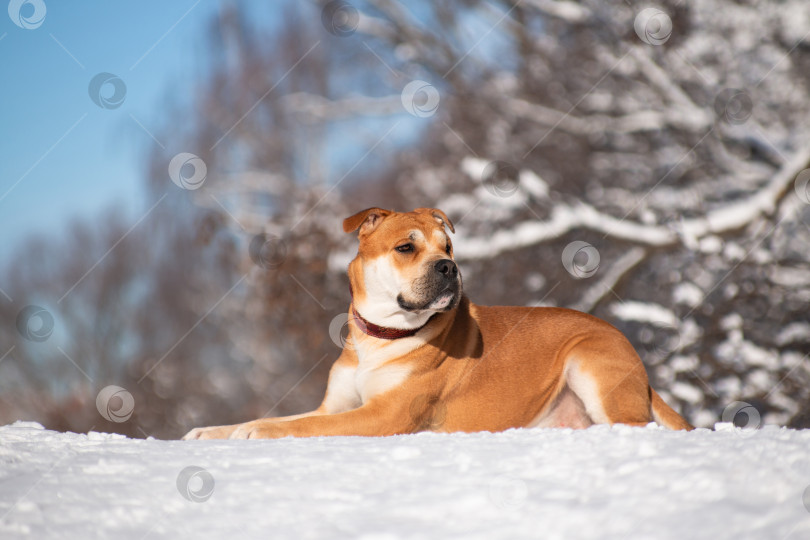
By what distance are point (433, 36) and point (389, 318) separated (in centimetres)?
677

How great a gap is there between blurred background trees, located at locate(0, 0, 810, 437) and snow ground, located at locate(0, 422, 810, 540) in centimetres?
525

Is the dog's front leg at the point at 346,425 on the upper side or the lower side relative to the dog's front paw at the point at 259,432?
lower

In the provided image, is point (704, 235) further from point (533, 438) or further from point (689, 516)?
point (689, 516)

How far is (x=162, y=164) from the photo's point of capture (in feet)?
61.5

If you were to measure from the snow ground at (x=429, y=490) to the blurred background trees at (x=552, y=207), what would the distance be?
5.25 meters

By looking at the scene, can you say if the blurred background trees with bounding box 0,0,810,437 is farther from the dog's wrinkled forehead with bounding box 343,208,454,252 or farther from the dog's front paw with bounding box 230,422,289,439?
the dog's front paw with bounding box 230,422,289,439

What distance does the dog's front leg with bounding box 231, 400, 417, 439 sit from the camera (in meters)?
3.78

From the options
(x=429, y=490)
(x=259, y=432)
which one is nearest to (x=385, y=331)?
(x=259, y=432)

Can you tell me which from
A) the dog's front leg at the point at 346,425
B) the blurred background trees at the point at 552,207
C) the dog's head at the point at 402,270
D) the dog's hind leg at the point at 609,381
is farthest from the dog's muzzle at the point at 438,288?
the blurred background trees at the point at 552,207

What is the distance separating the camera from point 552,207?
7.88 meters

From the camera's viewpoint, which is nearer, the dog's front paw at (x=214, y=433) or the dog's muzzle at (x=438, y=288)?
the dog's front paw at (x=214, y=433)

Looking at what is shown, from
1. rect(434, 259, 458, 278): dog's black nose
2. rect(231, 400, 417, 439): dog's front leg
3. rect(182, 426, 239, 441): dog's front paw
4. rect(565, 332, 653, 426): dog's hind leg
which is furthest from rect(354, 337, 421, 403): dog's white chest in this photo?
rect(565, 332, 653, 426): dog's hind leg

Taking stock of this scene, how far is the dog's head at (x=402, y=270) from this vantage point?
13.5 ft

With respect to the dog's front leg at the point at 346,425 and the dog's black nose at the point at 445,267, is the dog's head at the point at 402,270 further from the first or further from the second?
the dog's front leg at the point at 346,425
